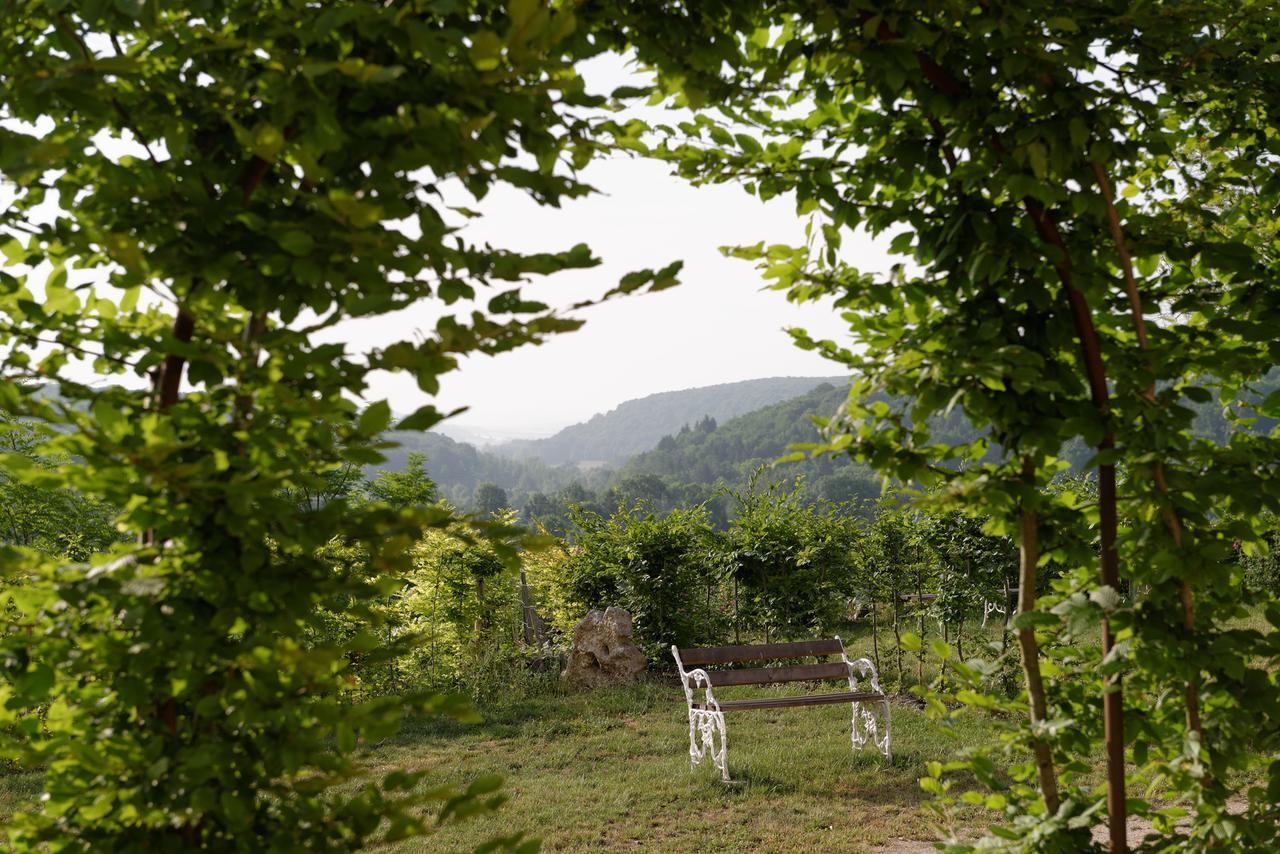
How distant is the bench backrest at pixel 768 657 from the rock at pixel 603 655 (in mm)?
1921

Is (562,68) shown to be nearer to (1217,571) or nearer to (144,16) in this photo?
(144,16)

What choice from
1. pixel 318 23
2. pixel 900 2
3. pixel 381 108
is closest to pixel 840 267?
pixel 900 2

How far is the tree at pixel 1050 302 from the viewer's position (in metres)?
1.44

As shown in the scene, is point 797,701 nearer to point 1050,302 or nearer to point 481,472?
point 1050,302

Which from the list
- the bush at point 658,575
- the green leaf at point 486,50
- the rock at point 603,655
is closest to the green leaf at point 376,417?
the green leaf at point 486,50

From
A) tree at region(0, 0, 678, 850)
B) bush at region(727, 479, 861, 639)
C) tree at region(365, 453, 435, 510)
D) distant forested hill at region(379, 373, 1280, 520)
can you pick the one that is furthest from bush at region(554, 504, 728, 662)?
distant forested hill at region(379, 373, 1280, 520)

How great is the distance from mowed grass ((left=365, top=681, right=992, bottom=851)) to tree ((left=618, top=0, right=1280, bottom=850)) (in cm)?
267

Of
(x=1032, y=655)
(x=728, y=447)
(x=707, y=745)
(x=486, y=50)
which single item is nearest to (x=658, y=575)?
(x=707, y=745)

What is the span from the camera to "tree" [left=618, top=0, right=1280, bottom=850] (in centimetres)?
144

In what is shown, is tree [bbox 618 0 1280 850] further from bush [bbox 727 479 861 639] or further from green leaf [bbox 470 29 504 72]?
bush [bbox 727 479 861 639]

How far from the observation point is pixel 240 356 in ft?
3.59

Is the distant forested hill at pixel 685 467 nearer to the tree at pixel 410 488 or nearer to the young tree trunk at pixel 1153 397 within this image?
the tree at pixel 410 488

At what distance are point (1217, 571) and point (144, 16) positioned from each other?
1.65m

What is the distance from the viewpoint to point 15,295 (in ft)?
3.79
